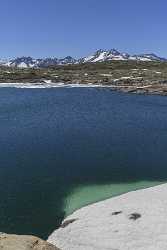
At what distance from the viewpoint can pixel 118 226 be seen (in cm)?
3275

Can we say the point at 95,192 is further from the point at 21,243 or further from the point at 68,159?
the point at 21,243

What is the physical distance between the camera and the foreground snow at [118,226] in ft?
99.0

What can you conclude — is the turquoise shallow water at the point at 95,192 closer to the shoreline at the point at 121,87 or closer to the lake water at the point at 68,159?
the lake water at the point at 68,159

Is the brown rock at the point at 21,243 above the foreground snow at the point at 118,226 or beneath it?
above

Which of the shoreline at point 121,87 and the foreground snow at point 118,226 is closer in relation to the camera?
the foreground snow at point 118,226

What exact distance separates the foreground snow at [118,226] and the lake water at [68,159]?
233cm

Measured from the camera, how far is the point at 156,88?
157500mm

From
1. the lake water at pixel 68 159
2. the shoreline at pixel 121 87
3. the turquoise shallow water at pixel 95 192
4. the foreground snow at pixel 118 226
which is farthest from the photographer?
the shoreline at pixel 121 87

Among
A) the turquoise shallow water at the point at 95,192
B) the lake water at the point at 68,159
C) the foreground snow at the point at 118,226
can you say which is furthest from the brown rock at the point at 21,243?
the turquoise shallow water at the point at 95,192

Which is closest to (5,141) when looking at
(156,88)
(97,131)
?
(97,131)

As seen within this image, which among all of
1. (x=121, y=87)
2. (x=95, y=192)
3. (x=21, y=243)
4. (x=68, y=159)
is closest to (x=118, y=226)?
(x=95, y=192)

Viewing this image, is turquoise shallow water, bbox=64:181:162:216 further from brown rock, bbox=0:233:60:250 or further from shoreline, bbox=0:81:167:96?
shoreline, bbox=0:81:167:96

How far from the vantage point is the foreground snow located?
1188 inches

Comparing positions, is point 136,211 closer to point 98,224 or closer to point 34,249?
point 98,224
